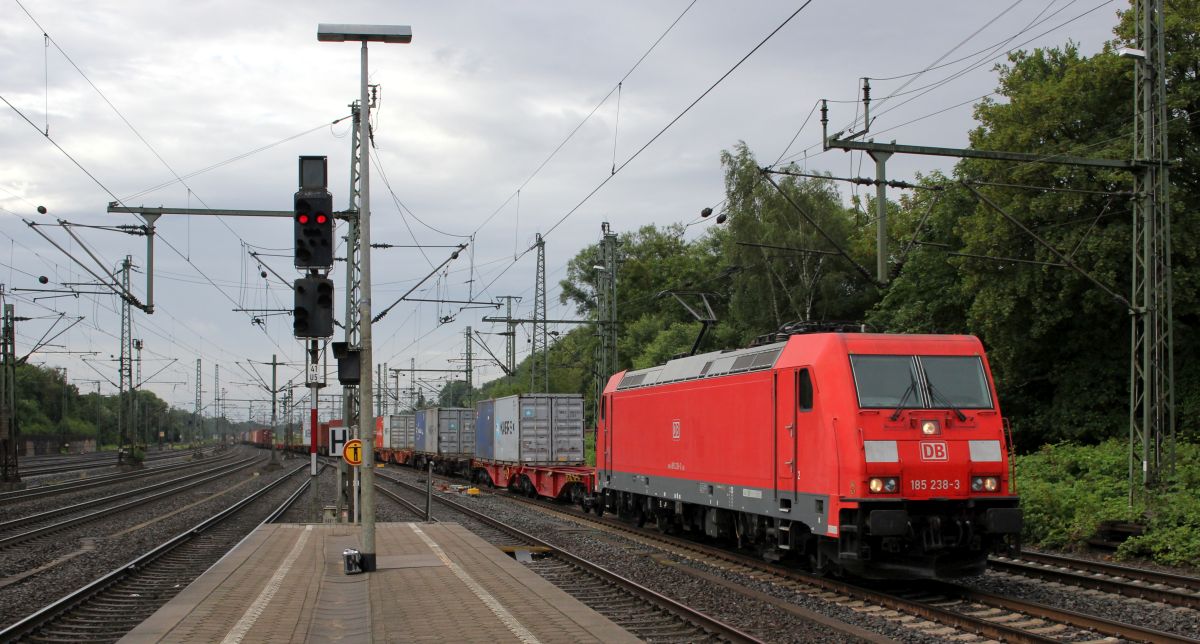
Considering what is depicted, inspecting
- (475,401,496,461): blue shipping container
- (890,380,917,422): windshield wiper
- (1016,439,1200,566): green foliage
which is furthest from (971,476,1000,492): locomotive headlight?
(475,401,496,461): blue shipping container

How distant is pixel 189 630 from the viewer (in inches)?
372

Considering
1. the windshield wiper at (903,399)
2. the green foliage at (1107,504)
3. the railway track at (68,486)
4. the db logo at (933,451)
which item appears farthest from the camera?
the railway track at (68,486)

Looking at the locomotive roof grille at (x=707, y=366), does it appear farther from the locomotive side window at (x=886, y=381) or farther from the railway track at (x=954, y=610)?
the railway track at (x=954, y=610)

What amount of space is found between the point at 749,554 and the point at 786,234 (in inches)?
1203

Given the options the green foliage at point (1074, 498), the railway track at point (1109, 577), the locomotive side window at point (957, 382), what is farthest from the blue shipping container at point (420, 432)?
the locomotive side window at point (957, 382)

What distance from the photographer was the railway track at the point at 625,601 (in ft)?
33.7

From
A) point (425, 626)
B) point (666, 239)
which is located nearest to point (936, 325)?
point (425, 626)

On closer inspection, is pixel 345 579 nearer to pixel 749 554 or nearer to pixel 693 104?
pixel 749 554

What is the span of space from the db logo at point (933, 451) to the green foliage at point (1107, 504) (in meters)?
4.68

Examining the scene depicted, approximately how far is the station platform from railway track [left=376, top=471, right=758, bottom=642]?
0.59 meters

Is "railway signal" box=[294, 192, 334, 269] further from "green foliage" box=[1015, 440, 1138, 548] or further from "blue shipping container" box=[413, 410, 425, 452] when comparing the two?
"blue shipping container" box=[413, 410, 425, 452]

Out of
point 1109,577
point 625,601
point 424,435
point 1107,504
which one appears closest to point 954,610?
point 1109,577

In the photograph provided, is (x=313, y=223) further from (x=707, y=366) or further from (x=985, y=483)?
(x=985, y=483)

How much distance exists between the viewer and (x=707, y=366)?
17.5 m
